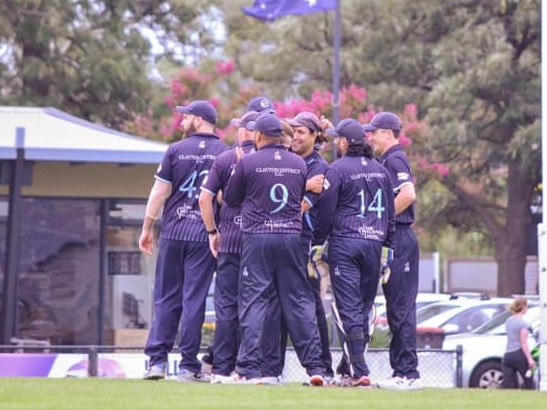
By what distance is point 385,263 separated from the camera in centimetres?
1199

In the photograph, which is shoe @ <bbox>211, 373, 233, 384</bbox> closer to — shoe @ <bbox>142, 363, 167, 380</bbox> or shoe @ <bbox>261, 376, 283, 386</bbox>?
shoe @ <bbox>261, 376, 283, 386</bbox>

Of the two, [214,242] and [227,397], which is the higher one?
[214,242]

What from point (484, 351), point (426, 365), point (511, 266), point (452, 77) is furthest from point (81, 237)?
point (511, 266)

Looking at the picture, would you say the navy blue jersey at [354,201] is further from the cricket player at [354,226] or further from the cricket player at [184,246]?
the cricket player at [184,246]

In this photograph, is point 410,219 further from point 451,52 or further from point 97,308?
point 451,52

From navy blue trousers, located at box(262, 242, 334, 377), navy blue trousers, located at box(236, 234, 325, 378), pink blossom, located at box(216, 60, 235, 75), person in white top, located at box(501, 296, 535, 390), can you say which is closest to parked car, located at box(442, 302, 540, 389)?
person in white top, located at box(501, 296, 535, 390)

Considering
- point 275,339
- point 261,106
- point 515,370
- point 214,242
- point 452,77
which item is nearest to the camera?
point 275,339

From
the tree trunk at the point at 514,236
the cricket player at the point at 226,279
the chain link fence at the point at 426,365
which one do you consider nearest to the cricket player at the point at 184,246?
the cricket player at the point at 226,279

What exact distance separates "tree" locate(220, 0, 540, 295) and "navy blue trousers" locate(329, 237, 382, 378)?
20.2 meters

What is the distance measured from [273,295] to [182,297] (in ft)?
3.19

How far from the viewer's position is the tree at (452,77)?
3356 cm

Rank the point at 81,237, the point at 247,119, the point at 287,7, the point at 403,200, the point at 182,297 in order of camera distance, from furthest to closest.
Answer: the point at 287,7 < the point at 81,237 < the point at 182,297 < the point at 247,119 < the point at 403,200

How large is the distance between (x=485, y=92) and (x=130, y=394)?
964 inches

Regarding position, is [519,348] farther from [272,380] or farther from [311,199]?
[272,380]
